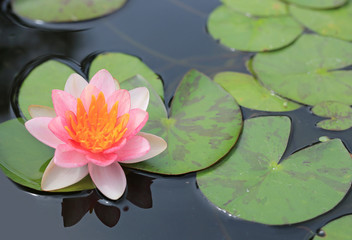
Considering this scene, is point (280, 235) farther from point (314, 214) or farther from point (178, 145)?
point (178, 145)

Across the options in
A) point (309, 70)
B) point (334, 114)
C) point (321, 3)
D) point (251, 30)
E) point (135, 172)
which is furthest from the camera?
point (321, 3)

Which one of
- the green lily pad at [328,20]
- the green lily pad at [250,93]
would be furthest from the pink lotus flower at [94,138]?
the green lily pad at [328,20]

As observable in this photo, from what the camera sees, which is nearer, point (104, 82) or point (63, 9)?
point (104, 82)

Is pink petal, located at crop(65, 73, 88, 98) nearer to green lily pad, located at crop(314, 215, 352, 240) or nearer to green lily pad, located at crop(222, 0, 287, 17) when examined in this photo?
green lily pad, located at crop(314, 215, 352, 240)

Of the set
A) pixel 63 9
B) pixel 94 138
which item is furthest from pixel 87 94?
pixel 63 9

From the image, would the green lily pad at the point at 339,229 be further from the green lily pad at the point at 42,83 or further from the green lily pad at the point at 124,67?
the green lily pad at the point at 42,83

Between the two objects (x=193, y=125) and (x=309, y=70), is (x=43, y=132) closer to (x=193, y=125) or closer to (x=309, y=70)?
(x=193, y=125)
